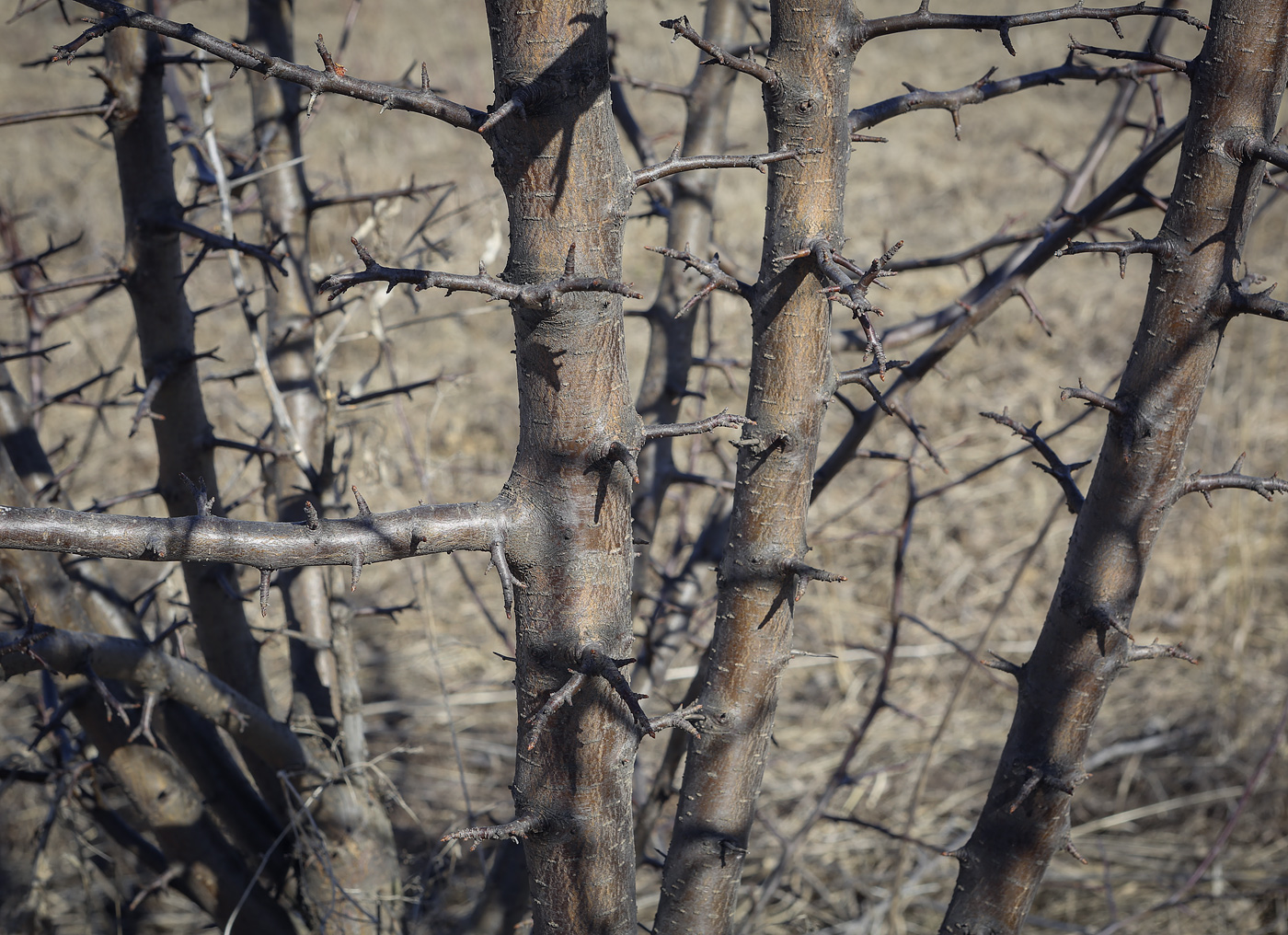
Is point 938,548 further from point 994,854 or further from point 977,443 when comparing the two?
point 994,854

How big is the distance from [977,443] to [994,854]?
14.3 ft

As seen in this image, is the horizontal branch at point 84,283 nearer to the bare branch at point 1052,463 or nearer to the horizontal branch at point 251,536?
the horizontal branch at point 251,536

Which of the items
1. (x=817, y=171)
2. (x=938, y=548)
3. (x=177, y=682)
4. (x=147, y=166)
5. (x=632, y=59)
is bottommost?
(x=177, y=682)

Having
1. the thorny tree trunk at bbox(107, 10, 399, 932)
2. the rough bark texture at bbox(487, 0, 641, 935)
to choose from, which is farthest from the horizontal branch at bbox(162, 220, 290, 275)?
the rough bark texture at bbox(487, 0, 641, 935)

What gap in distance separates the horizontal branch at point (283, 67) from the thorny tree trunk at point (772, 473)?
0.46m

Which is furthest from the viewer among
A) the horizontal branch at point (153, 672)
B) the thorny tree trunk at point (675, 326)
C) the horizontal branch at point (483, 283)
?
the thorny tree trunk at point (675, 326)

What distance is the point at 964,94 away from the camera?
152 centimetres

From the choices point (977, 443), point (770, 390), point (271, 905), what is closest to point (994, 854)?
point (770, 390)

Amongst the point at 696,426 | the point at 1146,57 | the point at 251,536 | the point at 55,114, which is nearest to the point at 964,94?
the point at 1146,57

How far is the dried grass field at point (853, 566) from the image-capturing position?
2811mm

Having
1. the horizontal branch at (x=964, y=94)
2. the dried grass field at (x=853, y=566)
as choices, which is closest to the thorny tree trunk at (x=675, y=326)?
the dried grass field at (x=853, y=566)

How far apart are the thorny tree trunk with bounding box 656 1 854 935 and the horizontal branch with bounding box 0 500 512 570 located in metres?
0.46

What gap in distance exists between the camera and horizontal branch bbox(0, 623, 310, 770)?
4.80 ft

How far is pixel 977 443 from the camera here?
570cm
